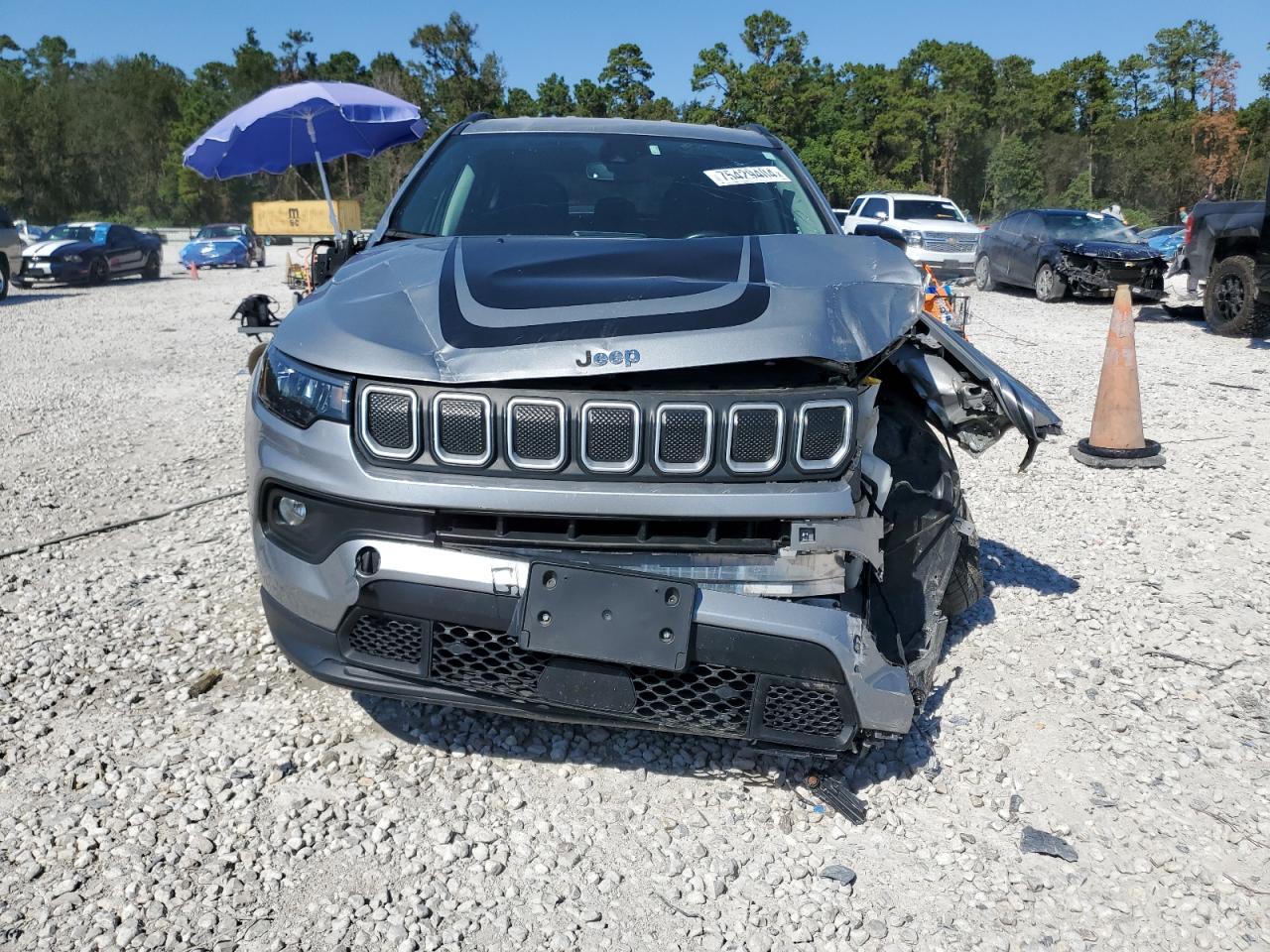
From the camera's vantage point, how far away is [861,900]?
7.46 ft

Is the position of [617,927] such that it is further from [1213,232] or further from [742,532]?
[1213,232]

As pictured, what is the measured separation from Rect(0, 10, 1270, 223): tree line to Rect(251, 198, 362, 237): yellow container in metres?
14.0

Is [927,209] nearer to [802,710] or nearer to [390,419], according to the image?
[802,710]

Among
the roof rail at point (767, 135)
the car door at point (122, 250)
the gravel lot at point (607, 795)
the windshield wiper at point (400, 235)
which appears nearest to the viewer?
the gravel lot at point (607, 795)

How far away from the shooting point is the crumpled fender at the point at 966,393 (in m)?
2.98

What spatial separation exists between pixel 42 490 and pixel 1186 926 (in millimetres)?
5512

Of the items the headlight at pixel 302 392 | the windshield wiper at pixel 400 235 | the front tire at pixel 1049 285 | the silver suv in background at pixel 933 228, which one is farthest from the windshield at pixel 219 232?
the headlight at pixel 302 392

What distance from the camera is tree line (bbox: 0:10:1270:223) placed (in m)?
53.8

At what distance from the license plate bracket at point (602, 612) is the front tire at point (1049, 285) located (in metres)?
15.0

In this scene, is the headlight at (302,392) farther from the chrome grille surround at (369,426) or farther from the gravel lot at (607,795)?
the gravel lot at (607,795)

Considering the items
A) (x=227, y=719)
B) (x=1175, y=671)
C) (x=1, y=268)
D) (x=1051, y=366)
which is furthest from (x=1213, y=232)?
(x=1, y=268)

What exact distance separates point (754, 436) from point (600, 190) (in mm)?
1778

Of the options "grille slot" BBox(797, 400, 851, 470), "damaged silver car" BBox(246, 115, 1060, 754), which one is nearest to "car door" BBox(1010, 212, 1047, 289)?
"damaged silver car" BBox(246, 115, 1060, 754)

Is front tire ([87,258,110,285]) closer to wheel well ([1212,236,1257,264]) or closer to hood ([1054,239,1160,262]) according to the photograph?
hood ([1054,239,1160,262])
